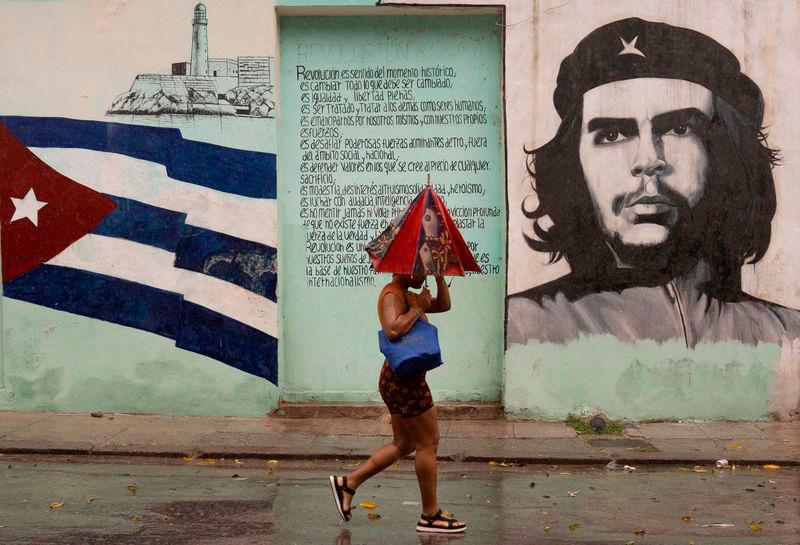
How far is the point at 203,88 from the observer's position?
11.0 metres

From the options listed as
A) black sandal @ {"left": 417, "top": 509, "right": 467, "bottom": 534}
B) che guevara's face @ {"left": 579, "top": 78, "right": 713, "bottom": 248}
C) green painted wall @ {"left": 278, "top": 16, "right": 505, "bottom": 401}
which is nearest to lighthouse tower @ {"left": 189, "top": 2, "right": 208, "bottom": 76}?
green painted wall @ {"left": 278, "top": 16, "right": 505, "bottom": 401}

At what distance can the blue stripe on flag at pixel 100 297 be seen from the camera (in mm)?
11117

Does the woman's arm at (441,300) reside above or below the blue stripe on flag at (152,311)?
above

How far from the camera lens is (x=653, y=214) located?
10883mm

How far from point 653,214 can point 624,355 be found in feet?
4.65

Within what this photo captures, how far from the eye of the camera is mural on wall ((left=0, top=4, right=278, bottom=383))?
1102 cm

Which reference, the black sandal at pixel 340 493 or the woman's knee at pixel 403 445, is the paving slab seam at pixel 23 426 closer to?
the black sandal at pixel 340 493

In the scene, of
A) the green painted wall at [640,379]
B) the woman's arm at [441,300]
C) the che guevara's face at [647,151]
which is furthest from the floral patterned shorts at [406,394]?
the che guevara's face at [647,151]

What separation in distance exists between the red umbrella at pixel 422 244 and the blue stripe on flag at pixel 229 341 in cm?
449

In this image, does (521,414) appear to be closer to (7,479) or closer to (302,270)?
(302,270)

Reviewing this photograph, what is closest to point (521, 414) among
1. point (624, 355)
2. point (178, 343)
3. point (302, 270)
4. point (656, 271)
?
point (624, 355)

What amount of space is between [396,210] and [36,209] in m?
3.65

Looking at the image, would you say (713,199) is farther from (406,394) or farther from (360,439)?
(406,394)

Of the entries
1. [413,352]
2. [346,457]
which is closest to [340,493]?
[413,352]
